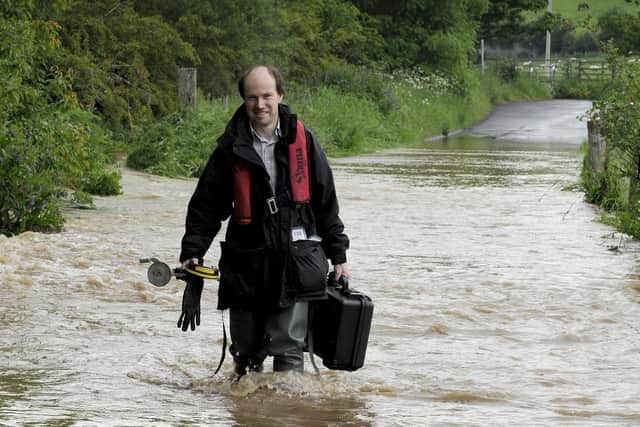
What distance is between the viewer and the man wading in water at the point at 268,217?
20.1 feet

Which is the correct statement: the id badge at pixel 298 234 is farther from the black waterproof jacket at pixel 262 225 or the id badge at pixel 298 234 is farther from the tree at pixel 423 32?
the tree at pixel 423 32

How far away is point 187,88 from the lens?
70.9ft

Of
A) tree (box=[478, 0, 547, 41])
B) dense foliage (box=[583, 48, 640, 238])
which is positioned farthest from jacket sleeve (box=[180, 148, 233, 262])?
tree (box=[478, 0, 547, 41])

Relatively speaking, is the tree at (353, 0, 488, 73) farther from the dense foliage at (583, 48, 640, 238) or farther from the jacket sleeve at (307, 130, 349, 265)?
the jacket sleeve at (307, 130, 349, 265)

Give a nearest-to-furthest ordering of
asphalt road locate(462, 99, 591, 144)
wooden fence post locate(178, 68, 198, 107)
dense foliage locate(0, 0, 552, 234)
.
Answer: dense foliage locate(0, 0, 552, 234), wooden fence post locate(178, 68, 198, 107), asphalt road locate(462, 99, 591, 144)

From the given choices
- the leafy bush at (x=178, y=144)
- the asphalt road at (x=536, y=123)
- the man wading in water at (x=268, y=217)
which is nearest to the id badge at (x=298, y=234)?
the man wading in water at (x=268, y=217)

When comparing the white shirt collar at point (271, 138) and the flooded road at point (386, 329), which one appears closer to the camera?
the white shirt collar at point (271, 138)

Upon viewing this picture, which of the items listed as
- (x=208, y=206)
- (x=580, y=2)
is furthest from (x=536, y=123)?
(x=580, y=2)

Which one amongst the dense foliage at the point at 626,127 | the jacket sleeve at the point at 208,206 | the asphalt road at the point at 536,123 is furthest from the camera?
the asphalt road at the point at 536,123

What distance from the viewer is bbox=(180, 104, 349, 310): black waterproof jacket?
6137 mm

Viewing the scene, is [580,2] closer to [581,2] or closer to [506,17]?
[581,2]

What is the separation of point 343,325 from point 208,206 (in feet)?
2.83

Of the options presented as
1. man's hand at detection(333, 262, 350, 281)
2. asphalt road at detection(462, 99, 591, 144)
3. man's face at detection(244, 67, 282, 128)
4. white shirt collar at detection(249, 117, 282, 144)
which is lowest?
asphalt road at detection(462, 99, 591, 144)

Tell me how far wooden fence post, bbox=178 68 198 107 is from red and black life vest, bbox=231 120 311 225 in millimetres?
15536
